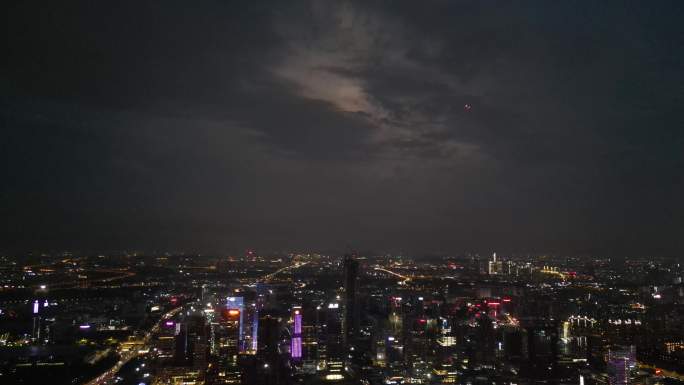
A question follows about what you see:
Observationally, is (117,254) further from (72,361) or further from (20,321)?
(72,361)

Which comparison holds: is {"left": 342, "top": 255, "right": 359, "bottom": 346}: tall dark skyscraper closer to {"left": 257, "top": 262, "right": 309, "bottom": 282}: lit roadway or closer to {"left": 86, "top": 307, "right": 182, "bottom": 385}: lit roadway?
{"left": 257, "top": 262, "right": 309, "bottom": 282}: lit roadway

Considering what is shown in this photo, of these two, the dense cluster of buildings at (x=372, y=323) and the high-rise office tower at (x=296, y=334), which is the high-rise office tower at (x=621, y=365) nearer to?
the dense cluster of buildings at (x=372, y=323)

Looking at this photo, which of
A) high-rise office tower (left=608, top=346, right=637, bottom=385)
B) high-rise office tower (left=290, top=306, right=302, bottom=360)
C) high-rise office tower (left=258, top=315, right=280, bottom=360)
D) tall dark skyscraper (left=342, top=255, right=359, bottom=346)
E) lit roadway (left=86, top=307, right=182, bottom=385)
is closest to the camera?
high-rise office tower (left=608, top=346, right=637, bottom=385)

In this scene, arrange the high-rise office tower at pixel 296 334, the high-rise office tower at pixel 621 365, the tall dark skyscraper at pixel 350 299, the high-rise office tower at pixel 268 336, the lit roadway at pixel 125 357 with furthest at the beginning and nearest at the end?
the tall dark skyscraper at pixel 350 299
the high-rise office tower at pixel 296 334
the high-rise office tower at pixel 268 336
the lit roadway at pixel 125 357
the high-rise office tower at pixel 621 365

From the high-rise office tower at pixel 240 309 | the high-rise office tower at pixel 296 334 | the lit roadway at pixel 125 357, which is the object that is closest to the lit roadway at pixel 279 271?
the high-rise office tower at pixel 240 309

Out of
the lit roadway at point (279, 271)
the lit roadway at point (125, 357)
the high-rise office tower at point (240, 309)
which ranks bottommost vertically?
the lit roadway at point (125, 357)

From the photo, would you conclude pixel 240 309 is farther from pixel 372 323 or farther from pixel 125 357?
pixel 372 323

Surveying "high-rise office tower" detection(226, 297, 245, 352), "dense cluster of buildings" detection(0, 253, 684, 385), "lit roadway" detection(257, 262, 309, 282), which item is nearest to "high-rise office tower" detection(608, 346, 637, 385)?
"dense cluster of buildings" detection(0, 253, 684, 385)
